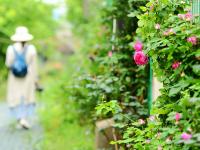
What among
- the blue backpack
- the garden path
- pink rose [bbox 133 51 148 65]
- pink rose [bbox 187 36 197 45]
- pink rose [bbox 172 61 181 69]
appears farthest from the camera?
the blue backpack

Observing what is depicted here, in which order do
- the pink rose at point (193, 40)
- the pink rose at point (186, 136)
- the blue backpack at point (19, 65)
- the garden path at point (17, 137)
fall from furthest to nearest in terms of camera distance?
the blue backpack at point (19, 65), the garden path at point (17, 137), the pink rose at point (193, 40), the pink rose at point (186, 136)

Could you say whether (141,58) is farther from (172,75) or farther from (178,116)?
(178,116)

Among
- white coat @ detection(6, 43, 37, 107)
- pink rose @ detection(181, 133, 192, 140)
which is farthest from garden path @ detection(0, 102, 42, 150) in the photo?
pink rose @ detection(181, 133, 192, 140)

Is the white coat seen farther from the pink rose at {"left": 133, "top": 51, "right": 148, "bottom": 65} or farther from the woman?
the pink rose at {"left": 133, "top": 51, "right": 148, "bottom": 65}

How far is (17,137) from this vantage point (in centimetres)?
1102

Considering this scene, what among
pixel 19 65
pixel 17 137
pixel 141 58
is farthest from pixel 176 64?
pixel 19 65

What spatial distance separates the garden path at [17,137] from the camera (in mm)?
10046

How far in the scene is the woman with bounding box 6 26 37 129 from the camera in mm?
11852

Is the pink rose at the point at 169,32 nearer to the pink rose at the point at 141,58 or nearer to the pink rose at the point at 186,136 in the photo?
the pink rose at the point at 141,58

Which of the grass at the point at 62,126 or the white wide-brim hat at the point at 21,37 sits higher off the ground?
the white wide-brim hat at the point at 21,37

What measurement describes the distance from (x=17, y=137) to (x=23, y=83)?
1.45 metres

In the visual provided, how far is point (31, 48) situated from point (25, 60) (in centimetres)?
27

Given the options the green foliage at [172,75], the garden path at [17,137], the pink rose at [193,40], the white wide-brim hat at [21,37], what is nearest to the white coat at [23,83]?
the white wide-brim hat at [21,37]

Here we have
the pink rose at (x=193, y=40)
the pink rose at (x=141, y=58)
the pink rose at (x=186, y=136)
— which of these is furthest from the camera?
the pink rose at (x=141, y=58)
